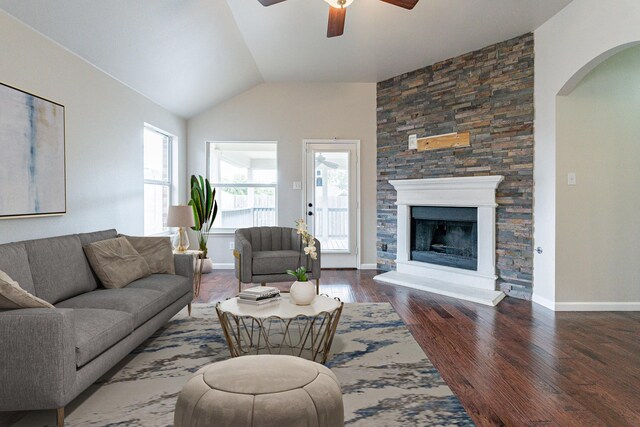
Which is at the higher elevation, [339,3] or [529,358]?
[339,3]

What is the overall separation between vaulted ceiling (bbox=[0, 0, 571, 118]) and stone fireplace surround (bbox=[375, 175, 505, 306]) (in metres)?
1.64

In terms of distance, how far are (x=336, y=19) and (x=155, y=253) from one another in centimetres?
250

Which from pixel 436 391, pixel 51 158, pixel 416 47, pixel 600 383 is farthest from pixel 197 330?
pixel 416 47

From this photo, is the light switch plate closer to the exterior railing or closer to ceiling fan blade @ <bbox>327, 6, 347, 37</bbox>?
the exterior railing

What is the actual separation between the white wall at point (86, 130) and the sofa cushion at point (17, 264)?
1.12 feet

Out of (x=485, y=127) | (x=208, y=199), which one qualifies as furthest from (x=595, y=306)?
(x=208, y=199)

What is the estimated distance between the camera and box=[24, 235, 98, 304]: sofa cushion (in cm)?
254

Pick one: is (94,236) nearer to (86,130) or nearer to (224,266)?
(86,130)

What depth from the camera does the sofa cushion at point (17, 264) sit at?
2.28 m

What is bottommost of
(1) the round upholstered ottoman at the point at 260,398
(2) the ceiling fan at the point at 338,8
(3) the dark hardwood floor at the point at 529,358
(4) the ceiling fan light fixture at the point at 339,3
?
(3) the dark hardwood floor at the point at 529,358

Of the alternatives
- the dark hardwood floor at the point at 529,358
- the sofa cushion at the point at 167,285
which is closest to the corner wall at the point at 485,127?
the dark hardwood floor at the point at 529,358

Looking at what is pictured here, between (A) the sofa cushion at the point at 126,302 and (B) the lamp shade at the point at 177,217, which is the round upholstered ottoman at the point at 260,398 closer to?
(A) the sofa cushion at the point at 126,302

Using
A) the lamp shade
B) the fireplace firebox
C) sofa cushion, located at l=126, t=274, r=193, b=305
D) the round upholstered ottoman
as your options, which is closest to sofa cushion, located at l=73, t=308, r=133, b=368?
sofa cushion, located at l=126, t=274, r=193, b=305

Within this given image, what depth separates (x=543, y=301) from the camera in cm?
415
